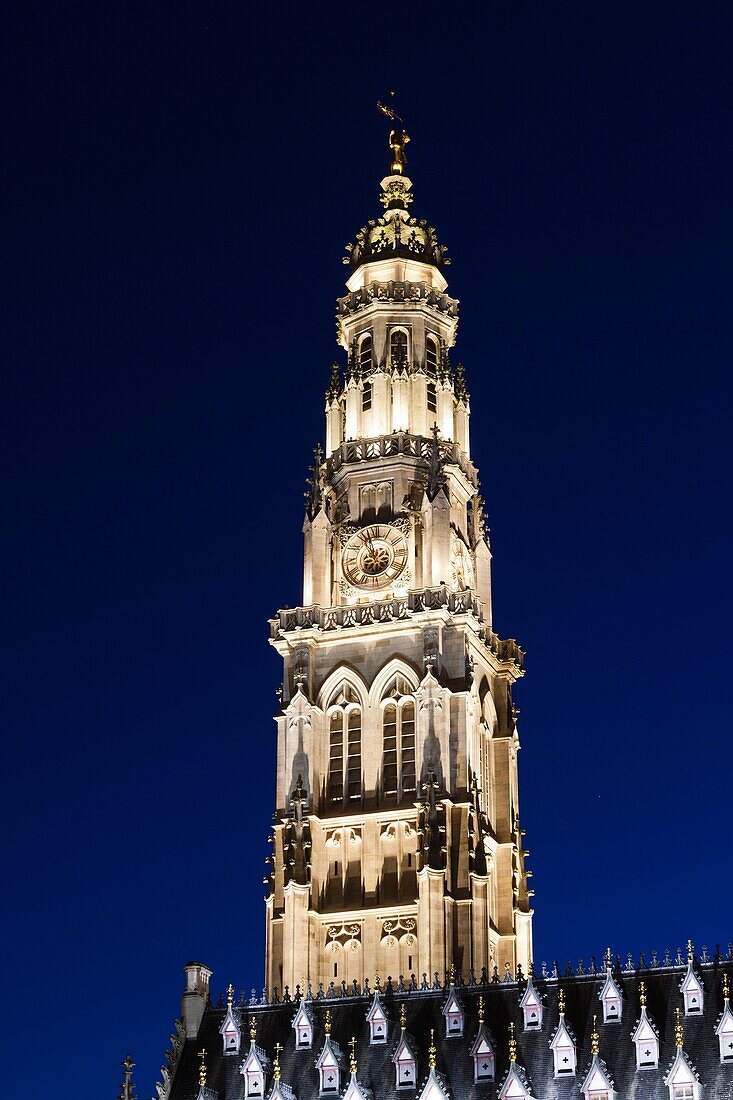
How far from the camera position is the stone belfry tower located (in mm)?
137875

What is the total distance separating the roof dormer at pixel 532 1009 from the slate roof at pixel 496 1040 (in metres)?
0.29

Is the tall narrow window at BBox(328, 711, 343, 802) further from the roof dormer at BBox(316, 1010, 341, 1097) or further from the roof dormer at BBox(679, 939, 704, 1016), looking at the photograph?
the roof dormer at BBox(679, 939, 704, 1016)

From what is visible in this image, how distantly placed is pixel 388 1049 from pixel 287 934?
29374 mm

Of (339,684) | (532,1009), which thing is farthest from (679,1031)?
(339,684)

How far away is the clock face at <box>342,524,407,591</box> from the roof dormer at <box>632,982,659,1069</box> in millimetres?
51157

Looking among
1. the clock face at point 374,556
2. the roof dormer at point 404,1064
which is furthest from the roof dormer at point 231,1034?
the clock face at point 374,556

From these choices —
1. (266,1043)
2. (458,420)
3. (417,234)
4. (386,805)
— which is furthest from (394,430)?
(266,1043)

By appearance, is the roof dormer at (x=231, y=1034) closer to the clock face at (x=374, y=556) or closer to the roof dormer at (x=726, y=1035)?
the roof dormer at (x=726, y=1035)

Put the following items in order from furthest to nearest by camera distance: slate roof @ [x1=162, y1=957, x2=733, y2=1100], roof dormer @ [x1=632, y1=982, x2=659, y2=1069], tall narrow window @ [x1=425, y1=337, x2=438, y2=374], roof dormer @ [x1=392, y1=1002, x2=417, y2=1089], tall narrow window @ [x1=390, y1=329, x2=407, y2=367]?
tall narrow window @ [x1=425, y1=337, x2=438, y2=374]
tall narrow window @ [x1=390, y1=329, x2=407, y2=367]
roof dormer @ [x1=392, y1=1002, x2=417, y2=1089]
slate roof @ [x1=162, y1=957, x2=733, y2=1100]
roof dormer @ [x1=632, y1=982, x2=659, y2=1069]

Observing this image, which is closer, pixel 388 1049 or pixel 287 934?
pixel 388 1049

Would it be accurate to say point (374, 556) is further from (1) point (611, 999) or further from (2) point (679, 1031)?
(2) point (679, 1031)

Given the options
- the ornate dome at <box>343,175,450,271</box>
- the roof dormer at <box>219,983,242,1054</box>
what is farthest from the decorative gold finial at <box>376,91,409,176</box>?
the roof dormer at <box>219,983,242,1054</box>

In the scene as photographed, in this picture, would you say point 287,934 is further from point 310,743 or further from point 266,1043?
point 266,1043

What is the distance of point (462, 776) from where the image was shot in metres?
140
